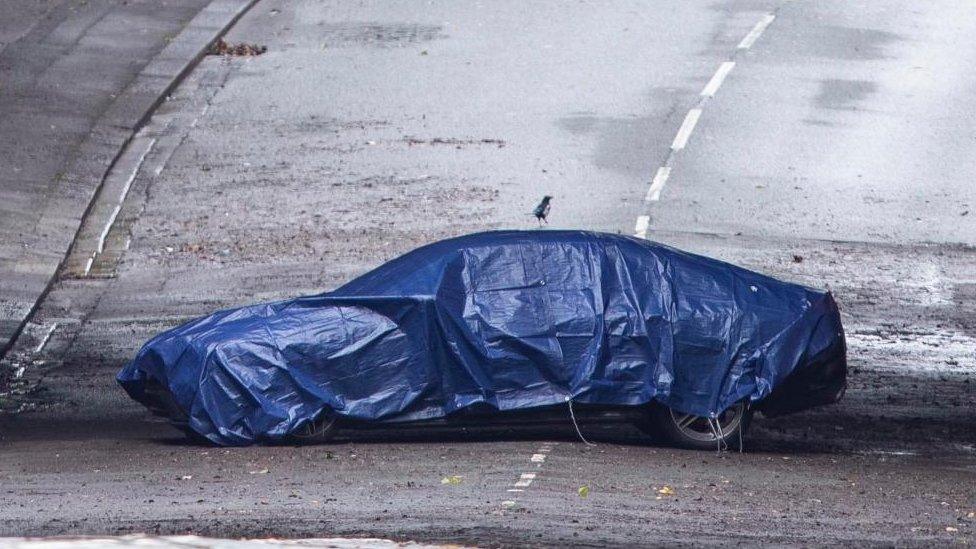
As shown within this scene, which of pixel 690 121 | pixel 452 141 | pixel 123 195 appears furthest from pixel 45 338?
pixel 690 121

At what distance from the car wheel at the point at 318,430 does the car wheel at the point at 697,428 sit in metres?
2.32

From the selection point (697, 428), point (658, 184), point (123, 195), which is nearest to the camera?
point (697, 428)

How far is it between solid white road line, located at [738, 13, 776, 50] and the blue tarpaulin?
13429mm

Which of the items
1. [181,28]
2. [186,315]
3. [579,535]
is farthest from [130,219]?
[579,535]

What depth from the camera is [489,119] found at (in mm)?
21656

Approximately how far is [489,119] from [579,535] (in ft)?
41.5

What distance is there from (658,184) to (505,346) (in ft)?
25.9

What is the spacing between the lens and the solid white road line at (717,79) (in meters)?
22.8

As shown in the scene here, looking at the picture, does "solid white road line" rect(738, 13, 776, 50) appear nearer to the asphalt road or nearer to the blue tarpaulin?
the asphalt road

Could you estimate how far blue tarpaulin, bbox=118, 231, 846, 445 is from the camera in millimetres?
11969

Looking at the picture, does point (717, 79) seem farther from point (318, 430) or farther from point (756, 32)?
point (318, 430)

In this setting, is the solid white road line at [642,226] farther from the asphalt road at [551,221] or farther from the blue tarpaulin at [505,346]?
the blue tarpaulin at [505,346]

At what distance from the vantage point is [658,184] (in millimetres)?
19469

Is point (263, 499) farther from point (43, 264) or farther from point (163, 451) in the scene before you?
point (43, 264)
